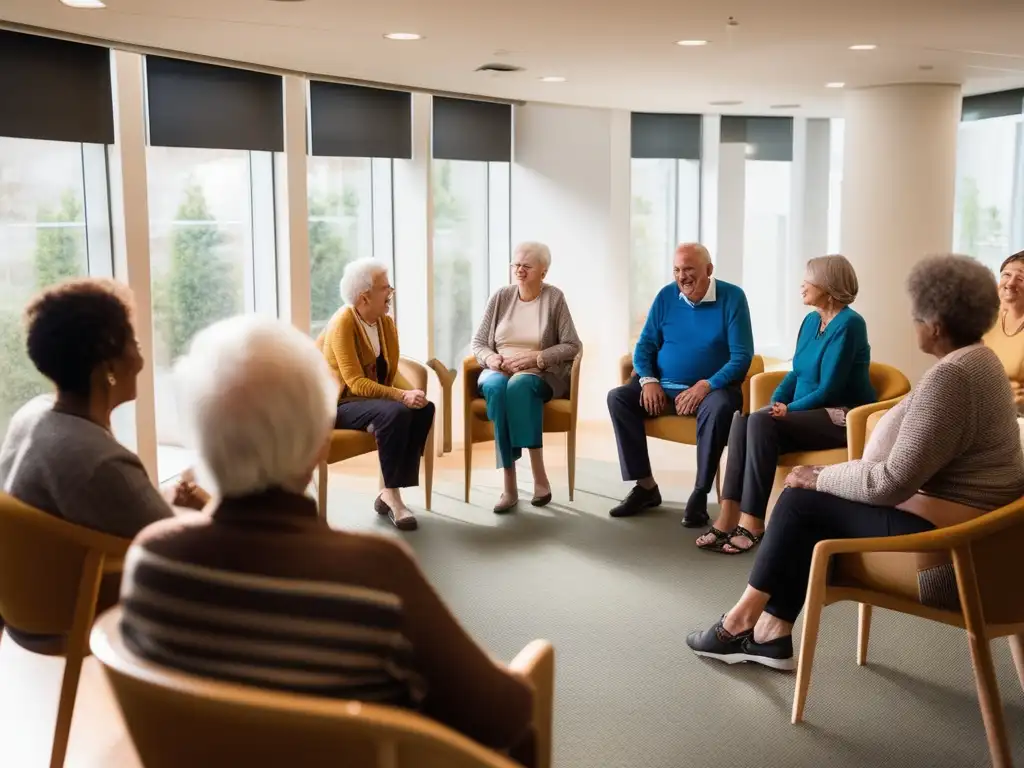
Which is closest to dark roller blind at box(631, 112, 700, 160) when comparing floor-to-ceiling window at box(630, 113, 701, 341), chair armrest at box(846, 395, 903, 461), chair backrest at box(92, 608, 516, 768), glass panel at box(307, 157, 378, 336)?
floor-to-ceiling window at box(630, 113, 701, 341)

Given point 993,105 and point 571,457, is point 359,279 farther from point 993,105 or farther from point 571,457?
point 993,105

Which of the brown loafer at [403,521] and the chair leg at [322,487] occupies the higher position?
the chair leg at [322,487]

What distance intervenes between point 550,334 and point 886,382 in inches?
69.4

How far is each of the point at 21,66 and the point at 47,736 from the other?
2.93 metres

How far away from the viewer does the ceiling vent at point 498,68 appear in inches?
237

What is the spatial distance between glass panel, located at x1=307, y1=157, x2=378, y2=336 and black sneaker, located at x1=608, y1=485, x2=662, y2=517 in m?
2.58

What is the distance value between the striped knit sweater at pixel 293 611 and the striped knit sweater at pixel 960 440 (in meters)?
1.79

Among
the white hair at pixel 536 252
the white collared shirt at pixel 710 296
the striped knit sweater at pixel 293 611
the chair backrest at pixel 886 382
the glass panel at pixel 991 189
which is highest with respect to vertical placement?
the glass panel at pixel 991 189

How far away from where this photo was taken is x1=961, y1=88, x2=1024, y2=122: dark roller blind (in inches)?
338

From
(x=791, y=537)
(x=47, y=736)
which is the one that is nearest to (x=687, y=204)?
(x=791, y=537)

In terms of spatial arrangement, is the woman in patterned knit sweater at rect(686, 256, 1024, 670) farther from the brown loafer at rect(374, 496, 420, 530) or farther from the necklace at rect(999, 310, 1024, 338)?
the brown loafer at rect(374, 496, 420, 530)

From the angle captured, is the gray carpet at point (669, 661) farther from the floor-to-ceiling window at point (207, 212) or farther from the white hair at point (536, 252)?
the floor-to-ceiling window at point (207, 212)

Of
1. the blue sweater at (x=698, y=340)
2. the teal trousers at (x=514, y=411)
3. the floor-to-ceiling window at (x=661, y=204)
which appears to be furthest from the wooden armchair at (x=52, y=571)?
the floor-to-ceiling window at (x=661, y=204)

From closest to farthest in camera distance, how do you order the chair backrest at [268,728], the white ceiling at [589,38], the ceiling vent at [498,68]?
the chair backrest at [268,728] < the white ceiling at [589,38] < the ceiling vent at [498,68]
